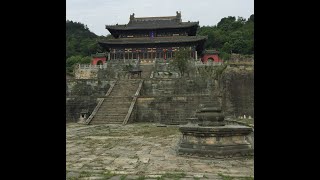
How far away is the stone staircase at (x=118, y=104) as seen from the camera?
19.1 meters

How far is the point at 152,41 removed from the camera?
136 ft

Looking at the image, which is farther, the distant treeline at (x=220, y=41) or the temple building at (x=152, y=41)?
the distant treeline at (x=220, y=41)

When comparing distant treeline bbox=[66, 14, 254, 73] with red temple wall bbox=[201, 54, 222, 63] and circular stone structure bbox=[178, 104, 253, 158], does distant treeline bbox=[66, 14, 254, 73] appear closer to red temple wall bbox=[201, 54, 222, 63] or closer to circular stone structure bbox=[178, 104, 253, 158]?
red temple wall bbox=[201, 54, 222, 63]

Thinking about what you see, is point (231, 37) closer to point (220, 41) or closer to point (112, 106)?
point (220, 41)

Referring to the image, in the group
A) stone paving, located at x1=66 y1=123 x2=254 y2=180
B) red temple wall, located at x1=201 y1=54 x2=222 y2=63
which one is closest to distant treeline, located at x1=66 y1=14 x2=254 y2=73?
red temple wall, located at x1=201 y1=54 x2=222 y2=63

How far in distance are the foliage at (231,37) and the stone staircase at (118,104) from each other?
85.6 ft

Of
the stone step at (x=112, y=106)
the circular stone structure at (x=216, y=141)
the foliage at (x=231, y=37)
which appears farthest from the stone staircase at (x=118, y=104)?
the foliage at (x=231, y=37)

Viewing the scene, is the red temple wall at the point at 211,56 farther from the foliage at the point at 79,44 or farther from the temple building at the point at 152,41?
the foliage at the point at 79,44

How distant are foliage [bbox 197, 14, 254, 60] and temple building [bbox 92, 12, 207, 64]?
28.6ft

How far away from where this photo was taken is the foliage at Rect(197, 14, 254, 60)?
53406 mm

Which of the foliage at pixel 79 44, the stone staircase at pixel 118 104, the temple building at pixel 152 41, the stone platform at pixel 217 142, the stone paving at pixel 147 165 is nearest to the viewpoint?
the stone paving at pixel 147 165
